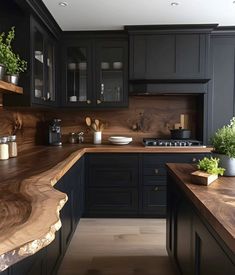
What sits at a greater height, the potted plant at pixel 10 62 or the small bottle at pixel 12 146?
the potted plant at pixel 10 62

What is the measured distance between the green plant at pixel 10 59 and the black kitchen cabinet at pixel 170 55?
144cm

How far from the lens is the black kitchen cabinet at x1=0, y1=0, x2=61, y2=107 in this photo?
104 inches

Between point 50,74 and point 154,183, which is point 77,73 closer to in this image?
point 50,74

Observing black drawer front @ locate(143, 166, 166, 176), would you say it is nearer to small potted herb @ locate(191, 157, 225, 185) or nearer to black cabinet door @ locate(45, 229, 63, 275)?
black cabinet door @ locate(45, 229, 63, 275)

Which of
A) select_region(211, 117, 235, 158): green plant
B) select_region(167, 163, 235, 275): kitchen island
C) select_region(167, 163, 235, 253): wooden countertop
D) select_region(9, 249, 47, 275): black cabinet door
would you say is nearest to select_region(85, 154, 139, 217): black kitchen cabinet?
select_region(167, 163, 235, 275): kitchen island

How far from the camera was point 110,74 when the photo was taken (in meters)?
3.73

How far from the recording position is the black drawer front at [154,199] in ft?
11.6

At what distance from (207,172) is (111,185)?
2.02 metres

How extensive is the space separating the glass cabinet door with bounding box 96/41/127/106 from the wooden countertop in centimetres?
201

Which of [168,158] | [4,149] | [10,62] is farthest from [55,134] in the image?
[10,62]

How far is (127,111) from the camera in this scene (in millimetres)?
4094

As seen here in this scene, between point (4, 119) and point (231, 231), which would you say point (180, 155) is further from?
point (231, 231)

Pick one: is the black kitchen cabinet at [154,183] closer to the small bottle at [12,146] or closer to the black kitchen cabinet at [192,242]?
the black kitchen cabinet at [192,242]

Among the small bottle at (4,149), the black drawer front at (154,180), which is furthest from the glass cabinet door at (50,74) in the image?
the black drawer front at (154,180)
